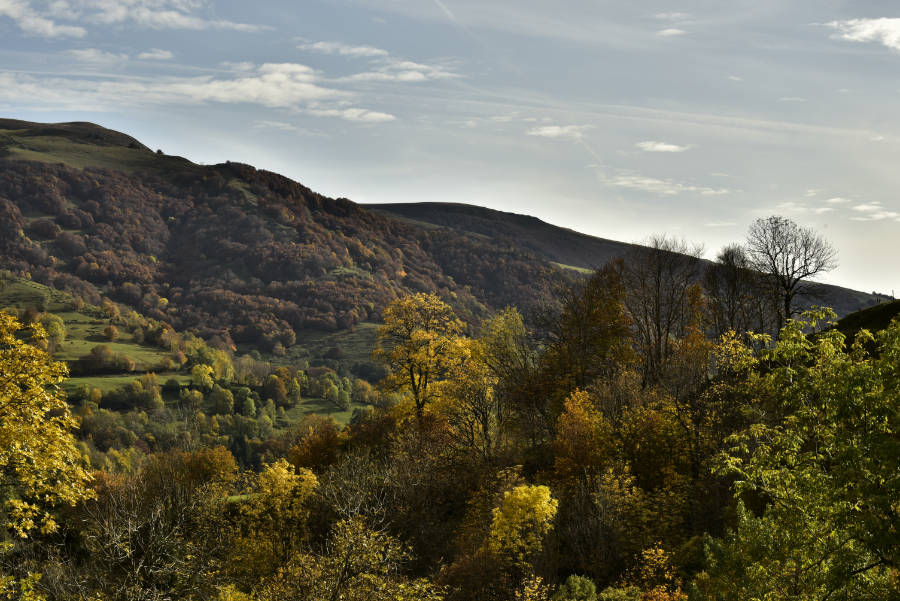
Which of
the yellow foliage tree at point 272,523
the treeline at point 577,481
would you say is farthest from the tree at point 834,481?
the yellow foliage tree at point 272,523

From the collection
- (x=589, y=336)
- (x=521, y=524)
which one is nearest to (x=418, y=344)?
(x=589, y=336)

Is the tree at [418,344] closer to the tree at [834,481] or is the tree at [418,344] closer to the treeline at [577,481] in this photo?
the treeline at [577,481]

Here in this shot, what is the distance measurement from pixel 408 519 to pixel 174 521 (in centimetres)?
1776

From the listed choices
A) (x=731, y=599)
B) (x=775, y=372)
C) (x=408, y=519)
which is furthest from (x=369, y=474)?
(x=775, y=372)

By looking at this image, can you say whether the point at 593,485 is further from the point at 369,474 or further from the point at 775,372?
the point at 775,372

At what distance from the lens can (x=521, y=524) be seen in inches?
1180

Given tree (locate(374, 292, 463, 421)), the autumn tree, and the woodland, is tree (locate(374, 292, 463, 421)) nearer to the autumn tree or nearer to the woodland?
the woodland

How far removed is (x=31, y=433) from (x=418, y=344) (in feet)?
115

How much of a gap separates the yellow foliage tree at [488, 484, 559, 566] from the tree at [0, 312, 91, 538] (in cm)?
1863

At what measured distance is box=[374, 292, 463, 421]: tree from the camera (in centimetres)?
5022

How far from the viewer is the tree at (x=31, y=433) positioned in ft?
54.1

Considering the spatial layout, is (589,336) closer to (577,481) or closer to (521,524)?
(577,481)

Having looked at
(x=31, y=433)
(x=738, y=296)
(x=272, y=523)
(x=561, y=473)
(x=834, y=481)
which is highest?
(x=738, y=296)

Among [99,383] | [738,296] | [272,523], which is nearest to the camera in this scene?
[272,523]
